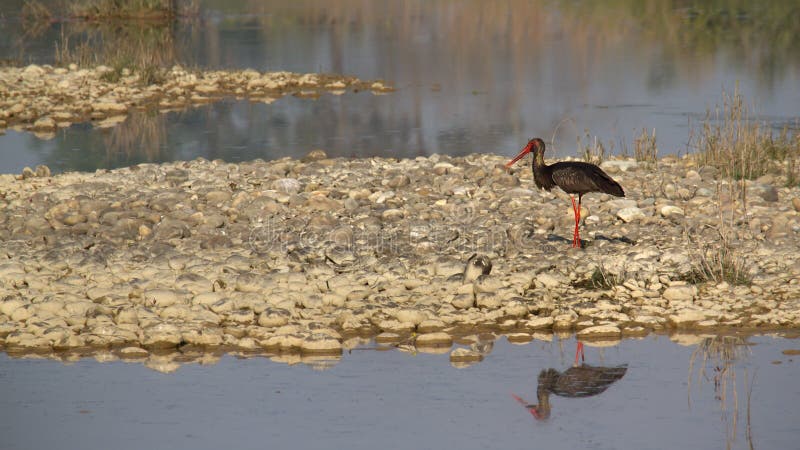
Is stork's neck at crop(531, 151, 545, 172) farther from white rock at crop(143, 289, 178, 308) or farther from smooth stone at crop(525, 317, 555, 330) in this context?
white rock at crop(143, 289, 178, 308)

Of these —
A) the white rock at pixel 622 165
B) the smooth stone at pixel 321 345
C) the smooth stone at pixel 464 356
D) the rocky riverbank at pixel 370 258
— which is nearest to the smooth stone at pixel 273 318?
the rocky riverbank at pixel 370 258

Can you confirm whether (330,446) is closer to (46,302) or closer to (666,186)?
(46,302)

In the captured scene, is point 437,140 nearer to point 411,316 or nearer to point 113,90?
point 113,90

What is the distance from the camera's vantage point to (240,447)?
272 inches

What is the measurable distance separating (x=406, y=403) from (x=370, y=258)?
9.71 ft

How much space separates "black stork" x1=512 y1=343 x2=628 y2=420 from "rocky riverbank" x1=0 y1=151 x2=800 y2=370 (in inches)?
24.8

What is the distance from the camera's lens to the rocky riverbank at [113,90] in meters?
19.8

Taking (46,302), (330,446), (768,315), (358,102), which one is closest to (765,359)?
(768,315)

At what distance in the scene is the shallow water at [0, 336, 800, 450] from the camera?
7.00 meters

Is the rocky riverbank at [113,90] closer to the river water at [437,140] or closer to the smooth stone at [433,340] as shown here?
the river water at [437,140]

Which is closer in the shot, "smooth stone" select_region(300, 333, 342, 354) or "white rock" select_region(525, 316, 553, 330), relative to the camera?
"smooth stone" select_region(300, 333, 342, 354)

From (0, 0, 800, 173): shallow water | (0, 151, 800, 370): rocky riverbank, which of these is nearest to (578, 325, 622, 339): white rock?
(0, 151, 800, 370): rocky riverbank

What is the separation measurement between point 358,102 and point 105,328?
12904 millimetres

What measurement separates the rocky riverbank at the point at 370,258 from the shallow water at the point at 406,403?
1.20ft
